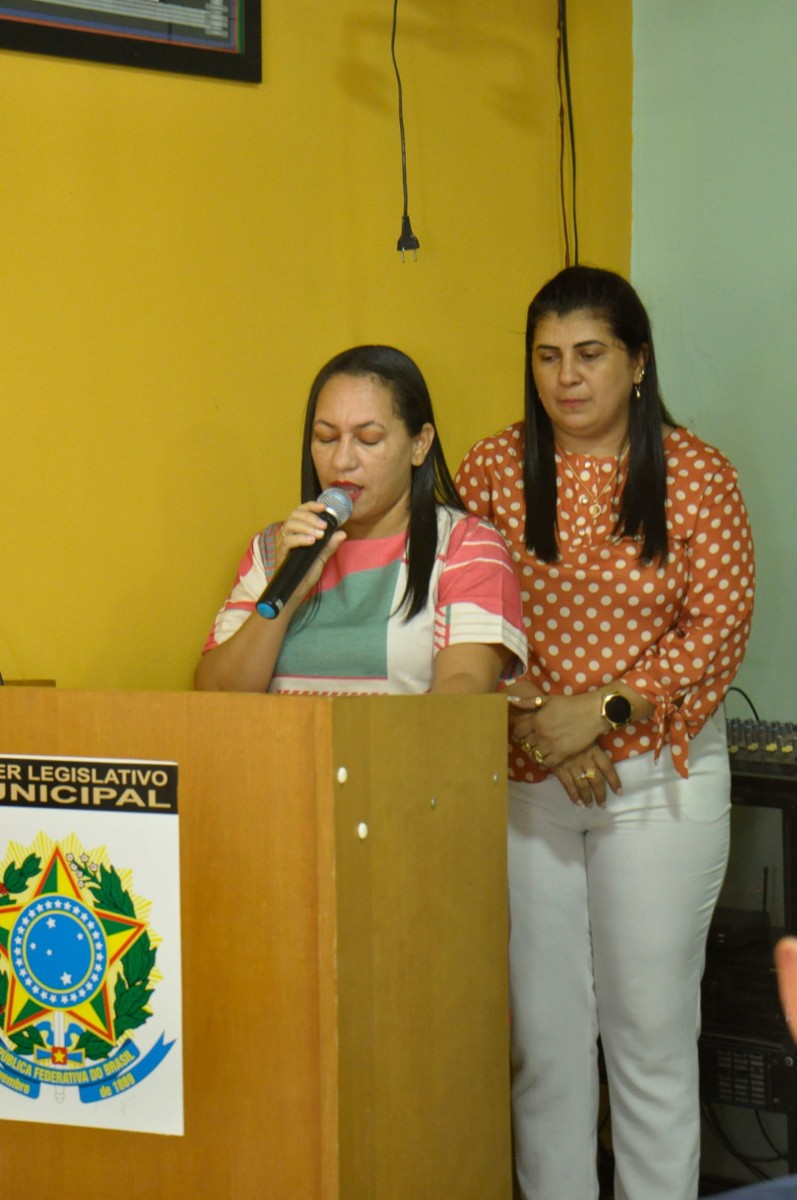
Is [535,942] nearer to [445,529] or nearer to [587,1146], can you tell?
[587,1146]

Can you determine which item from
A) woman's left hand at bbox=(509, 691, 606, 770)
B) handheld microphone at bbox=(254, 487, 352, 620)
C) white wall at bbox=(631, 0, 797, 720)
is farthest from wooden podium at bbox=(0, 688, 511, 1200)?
white wall at bbox=(631, 0, 797, 720)

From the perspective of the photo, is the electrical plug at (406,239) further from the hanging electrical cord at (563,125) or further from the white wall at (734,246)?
the white wall at (734,246)

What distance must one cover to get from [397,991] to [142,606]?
1062 mm

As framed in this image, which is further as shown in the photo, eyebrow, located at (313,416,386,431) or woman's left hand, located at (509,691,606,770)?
woman's left hand, located at (509,691,606,770)

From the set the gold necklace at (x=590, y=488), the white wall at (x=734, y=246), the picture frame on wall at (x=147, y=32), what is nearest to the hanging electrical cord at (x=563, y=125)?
the white wall at (x=734, y=246)

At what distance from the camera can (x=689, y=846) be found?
6.61ft

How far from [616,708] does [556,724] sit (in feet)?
0.31

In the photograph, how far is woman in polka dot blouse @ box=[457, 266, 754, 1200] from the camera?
6.57 ft

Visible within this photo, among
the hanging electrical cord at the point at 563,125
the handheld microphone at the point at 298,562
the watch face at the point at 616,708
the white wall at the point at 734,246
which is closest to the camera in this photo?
the handheld microphone at the point at 298,562

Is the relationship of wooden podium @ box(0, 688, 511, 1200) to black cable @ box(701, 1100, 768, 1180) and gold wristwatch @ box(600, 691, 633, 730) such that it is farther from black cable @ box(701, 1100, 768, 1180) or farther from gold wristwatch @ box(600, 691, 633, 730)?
black cable @ box(701, 1100, 768, 1180)

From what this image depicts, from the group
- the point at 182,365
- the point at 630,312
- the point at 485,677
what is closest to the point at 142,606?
the point at 182,365

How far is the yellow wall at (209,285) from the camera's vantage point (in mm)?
2107

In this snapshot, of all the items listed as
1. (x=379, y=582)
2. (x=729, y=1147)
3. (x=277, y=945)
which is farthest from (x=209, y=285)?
(x=729, y=1147)

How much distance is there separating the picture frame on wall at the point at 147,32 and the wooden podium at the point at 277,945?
1.30 meters
